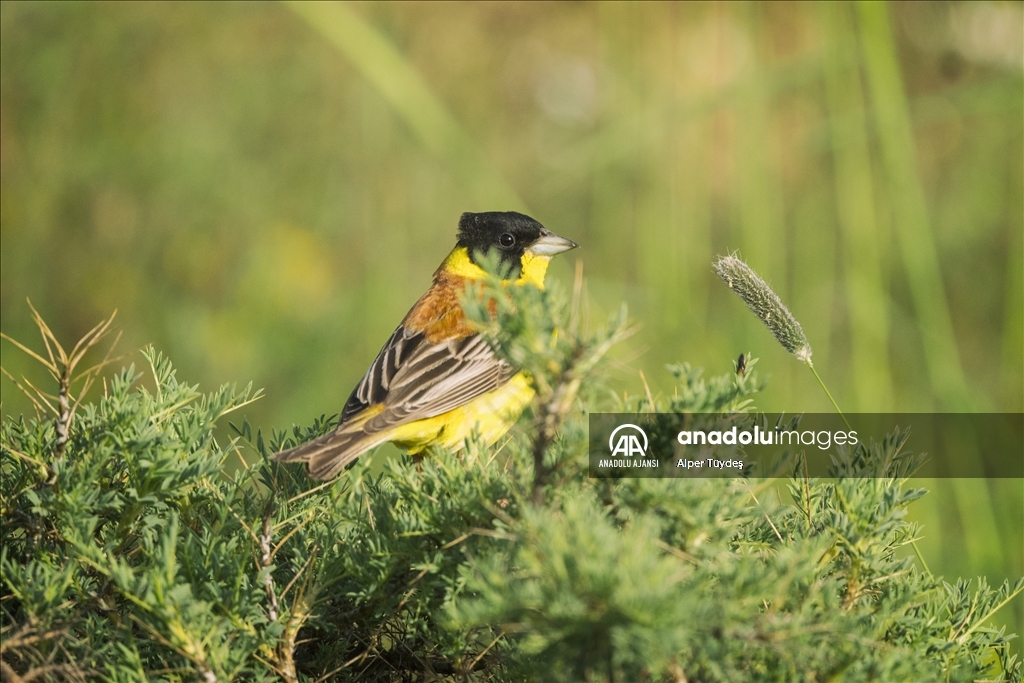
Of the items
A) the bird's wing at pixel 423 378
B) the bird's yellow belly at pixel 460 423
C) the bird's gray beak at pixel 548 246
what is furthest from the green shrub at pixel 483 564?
the bird's gray beak at pixel 548 246

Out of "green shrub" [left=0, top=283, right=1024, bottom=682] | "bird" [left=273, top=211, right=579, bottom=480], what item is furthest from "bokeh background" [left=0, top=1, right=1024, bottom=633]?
"green shrub" [left=0, top=283, right=1024, bottom=682]

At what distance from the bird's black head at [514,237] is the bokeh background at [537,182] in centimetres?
20

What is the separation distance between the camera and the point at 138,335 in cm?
554

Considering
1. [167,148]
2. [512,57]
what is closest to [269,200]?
[167,148]

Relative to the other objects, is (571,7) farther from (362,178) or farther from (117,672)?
(117,672)

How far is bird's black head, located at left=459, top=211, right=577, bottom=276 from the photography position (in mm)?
4402

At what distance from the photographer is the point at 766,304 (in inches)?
80.7

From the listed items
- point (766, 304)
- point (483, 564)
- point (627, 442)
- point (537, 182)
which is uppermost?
point (537, 182)

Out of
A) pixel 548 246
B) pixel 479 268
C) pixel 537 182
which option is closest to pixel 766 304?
pixel 548 246

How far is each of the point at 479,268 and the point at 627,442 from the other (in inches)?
121

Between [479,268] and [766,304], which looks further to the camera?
[479,268]

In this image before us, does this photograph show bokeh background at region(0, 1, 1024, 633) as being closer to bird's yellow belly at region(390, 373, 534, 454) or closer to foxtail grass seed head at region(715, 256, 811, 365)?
bird's yellow belly at region(390, 373, 534, 454)

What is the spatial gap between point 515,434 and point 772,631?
628mm

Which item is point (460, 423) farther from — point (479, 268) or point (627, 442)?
point (627, 442)
